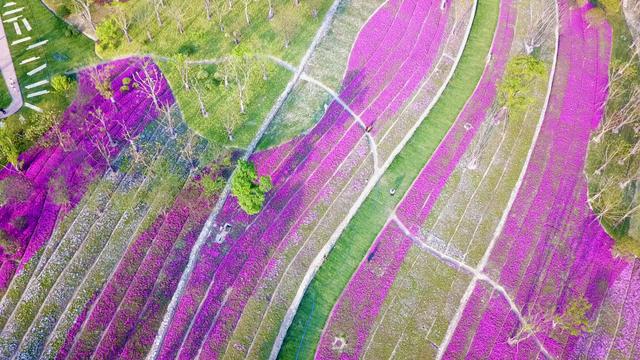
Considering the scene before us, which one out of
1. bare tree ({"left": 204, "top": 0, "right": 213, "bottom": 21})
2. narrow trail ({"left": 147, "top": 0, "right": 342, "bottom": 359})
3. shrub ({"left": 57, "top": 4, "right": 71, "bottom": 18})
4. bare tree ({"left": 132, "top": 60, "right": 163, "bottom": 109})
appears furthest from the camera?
bare tree ({"left": 204, "top": 0, "right": 213, "bottom": 21})

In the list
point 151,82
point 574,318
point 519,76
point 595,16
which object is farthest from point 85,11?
point 595,16

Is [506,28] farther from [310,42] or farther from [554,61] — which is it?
[310,42]

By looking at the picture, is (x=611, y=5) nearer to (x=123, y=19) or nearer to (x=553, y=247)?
(x=553, y=247)

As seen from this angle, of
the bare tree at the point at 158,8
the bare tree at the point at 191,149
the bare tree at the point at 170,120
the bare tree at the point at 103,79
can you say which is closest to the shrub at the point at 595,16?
the bare tree at the point at 191,149

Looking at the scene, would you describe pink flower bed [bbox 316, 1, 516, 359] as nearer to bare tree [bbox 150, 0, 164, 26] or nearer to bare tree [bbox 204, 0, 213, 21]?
bare tree [bbox 204, 0, 213, 21]

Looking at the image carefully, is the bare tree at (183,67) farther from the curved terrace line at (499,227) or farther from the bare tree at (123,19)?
the curved terrace line at (499,227)

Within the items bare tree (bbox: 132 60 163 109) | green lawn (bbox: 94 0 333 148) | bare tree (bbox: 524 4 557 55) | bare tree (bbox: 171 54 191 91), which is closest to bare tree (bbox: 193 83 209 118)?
green lawn (bbox: 94 0 333 148)
